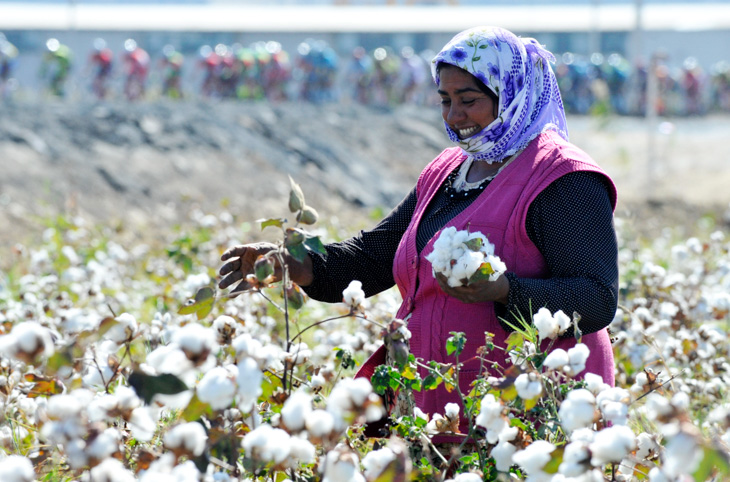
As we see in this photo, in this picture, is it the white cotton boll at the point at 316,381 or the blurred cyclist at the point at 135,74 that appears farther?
the blurred cyclist at the point at 135,74

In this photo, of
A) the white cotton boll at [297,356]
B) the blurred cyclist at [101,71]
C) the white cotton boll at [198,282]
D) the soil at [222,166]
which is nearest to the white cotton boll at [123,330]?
the white cotton boll at [297,356]

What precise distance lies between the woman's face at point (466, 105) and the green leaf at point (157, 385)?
103 centimetres

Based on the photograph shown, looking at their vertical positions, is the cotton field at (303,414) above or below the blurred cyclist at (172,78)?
above

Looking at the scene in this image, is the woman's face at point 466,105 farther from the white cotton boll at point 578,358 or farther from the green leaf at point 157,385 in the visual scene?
the green leaf at point 157,385

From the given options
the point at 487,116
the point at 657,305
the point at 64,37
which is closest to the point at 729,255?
the point at 657,305

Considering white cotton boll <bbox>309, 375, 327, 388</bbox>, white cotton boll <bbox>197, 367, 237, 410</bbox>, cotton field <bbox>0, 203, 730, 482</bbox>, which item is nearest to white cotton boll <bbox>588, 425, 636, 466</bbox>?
cotton field <bbox>0, 203, 730, 482</bbox>

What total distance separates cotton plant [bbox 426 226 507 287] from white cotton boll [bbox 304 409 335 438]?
1.65 feet

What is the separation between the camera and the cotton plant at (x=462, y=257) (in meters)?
1.85

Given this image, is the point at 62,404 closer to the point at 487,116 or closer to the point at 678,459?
the point at 678,459

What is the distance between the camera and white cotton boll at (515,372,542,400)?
1657 millimetres

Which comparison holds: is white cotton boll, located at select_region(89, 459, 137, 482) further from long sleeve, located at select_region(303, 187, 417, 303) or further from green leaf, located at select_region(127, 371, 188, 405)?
long sleeve, located at select_region(303, 187, 417, 303)

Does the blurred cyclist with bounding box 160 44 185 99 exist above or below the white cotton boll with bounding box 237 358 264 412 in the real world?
below

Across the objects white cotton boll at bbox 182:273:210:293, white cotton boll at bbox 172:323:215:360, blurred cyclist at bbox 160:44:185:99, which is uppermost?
white cotton boll at bbox 172:323:215:360

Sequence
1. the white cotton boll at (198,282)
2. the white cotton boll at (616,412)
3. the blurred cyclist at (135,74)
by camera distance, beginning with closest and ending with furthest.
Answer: the white cotton boll at (616,412), the white cotton boll at (198,282), the blurred cyclist at (135,74)
